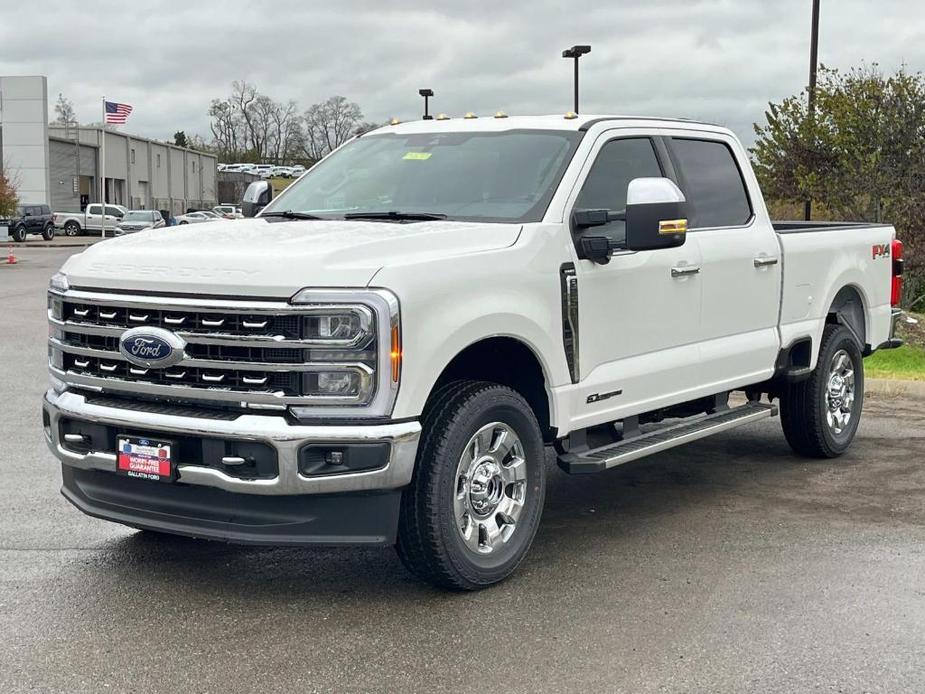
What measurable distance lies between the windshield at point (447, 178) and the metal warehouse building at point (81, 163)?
5808cm

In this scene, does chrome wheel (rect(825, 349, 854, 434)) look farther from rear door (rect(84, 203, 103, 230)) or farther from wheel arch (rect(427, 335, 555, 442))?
rear door (rect(84, 203, 103, 230))

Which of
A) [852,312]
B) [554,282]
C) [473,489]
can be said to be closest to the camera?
[473,489]

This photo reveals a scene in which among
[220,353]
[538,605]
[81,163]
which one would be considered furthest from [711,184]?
[81,163]

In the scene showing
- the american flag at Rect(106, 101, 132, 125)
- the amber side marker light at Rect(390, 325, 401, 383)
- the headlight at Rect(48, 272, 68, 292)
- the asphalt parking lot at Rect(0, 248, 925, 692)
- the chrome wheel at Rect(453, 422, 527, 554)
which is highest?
the american flag at Rect(106, 101, 132, 125)

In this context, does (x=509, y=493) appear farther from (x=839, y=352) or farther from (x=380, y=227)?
(x=839, y=352)

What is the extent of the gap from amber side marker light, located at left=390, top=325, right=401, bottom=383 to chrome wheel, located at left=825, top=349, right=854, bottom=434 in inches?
168

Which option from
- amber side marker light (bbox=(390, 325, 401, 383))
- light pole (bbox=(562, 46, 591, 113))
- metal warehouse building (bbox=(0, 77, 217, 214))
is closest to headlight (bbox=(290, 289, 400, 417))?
amber side marker light (bbox=(390, 325, 401, 383))

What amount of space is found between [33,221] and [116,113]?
12.9 m

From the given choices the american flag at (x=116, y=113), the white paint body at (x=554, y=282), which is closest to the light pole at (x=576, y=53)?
the american flag at (x=116, y=113)

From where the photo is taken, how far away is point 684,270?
631 centimetres

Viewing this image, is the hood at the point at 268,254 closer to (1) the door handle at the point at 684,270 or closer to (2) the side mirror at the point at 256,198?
(1) the door handle at the point at 684,270

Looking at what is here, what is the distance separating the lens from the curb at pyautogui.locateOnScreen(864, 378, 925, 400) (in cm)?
1062

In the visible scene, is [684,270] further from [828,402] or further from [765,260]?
[828,402]

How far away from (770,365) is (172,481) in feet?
12.9
